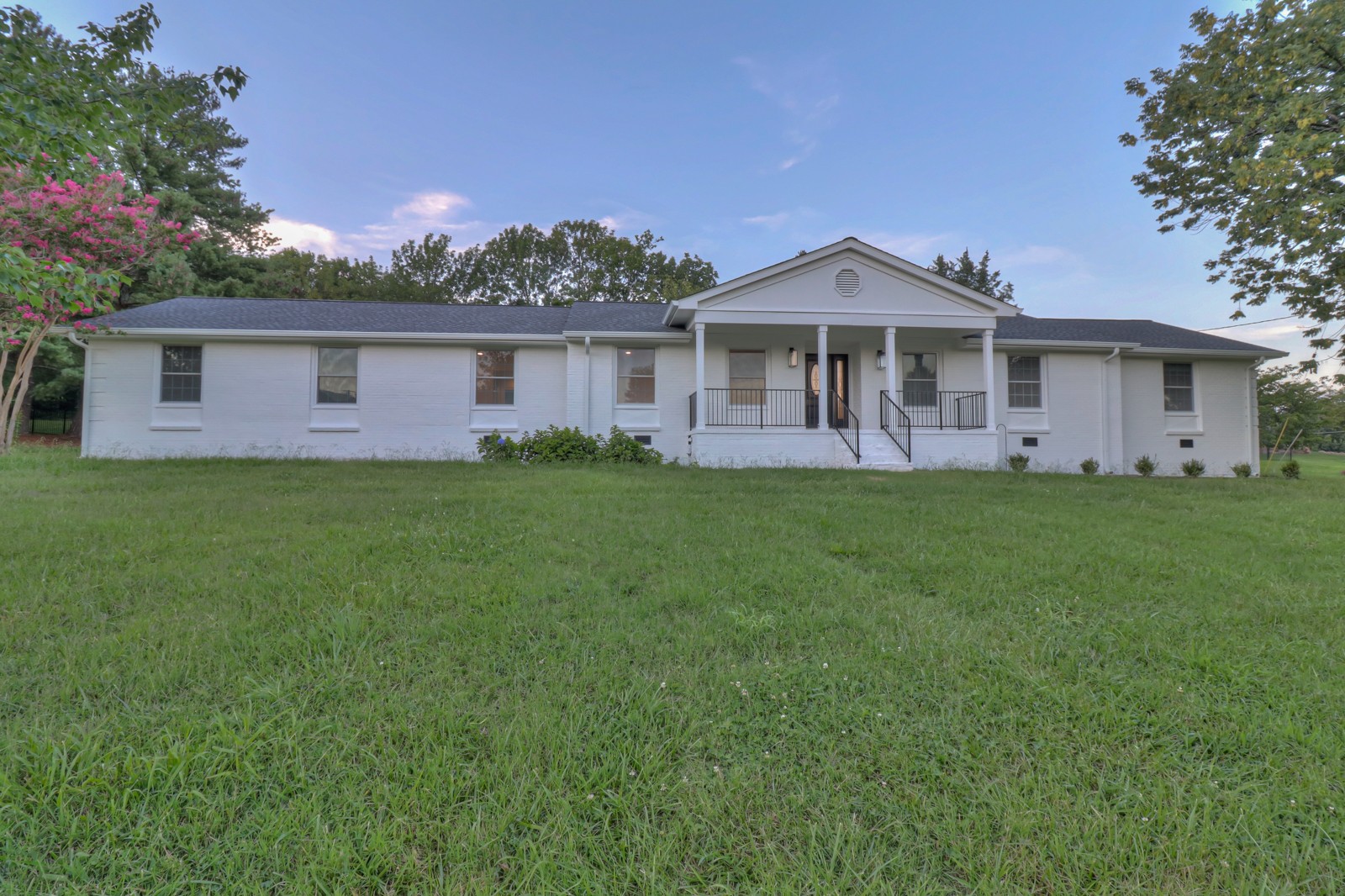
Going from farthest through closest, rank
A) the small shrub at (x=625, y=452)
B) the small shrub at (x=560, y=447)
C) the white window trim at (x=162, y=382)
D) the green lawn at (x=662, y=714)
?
the white window trim at (x=162, y=382), the small shrub at (x=625, y=452), the small shrub at (x=560, y=447), the green lawn at (x=662, y=714)

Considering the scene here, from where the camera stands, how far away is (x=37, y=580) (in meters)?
3.23

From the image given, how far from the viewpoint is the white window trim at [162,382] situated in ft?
37.6

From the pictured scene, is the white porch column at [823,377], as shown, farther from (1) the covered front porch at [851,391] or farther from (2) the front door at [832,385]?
(2) the front door at [832,385]

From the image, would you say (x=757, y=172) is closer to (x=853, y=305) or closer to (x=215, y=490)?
(x=853, y=305)

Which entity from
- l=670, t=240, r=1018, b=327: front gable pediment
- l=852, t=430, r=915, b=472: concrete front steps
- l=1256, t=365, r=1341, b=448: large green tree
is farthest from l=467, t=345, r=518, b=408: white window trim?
l=1256, t=365, r=1341, b=448: large green tree

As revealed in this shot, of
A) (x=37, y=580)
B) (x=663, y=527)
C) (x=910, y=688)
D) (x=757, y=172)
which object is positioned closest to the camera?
(x=910, y=688)

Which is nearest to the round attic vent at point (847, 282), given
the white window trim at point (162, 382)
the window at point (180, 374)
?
the white window trim at point (162, 382)

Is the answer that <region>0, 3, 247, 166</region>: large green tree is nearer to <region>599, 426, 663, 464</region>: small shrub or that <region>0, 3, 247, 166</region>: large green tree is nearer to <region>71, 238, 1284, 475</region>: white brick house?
<region>71, 238, 1284, 475</region>: white brick house

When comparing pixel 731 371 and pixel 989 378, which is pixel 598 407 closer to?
pixel 731 371

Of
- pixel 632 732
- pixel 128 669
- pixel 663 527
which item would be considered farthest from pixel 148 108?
pixel 632 732

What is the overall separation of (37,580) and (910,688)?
191 inches

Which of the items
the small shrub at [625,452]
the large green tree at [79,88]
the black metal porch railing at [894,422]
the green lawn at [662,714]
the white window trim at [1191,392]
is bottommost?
the green lawn at [662,714]

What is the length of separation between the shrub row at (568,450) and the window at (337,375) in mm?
3406

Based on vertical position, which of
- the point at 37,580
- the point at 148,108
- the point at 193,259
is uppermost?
the point at 193,259
